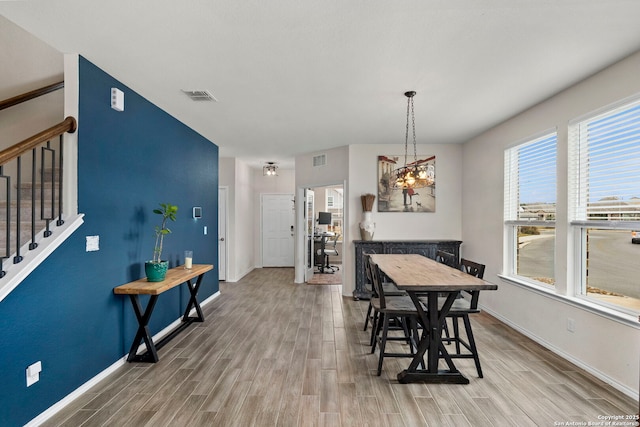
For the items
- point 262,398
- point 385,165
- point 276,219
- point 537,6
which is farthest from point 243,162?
point 537,6

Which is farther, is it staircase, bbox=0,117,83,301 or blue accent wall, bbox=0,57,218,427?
blue accent wall, bbox=0,57,218,427

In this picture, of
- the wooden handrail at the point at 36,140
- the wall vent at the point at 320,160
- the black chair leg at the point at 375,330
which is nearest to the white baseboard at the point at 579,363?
the black chair leg at the point at 375,330

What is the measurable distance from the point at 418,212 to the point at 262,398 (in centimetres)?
403

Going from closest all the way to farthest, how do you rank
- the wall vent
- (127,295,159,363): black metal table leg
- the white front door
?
(127,295,159,363): black metal table leg < the wall vent < the white front door

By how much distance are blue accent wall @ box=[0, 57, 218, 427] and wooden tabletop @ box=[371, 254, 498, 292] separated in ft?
8.11

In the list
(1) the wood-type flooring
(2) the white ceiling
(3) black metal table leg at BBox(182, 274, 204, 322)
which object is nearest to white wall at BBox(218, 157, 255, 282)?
(3) black metal table leg at BBox(182, 274, 204, 322)

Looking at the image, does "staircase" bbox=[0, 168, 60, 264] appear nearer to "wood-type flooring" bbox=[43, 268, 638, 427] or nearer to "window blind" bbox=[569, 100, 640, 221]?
"wood-type flooring" bbox=[43, 268, 638, 427]

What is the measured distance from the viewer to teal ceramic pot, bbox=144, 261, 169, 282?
3006 millimetres

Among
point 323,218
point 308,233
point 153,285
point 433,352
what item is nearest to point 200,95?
point 153,285

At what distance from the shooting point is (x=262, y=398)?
7.85 feet

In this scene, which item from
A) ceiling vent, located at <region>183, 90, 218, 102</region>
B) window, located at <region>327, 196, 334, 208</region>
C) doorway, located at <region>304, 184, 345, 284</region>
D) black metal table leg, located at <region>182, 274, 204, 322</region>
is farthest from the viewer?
window, located at <region>327, 196, 334, 208</region>

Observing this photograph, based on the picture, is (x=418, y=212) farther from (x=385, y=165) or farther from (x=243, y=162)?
(x=243, y=162)

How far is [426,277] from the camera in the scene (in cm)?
276

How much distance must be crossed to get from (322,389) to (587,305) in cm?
241
